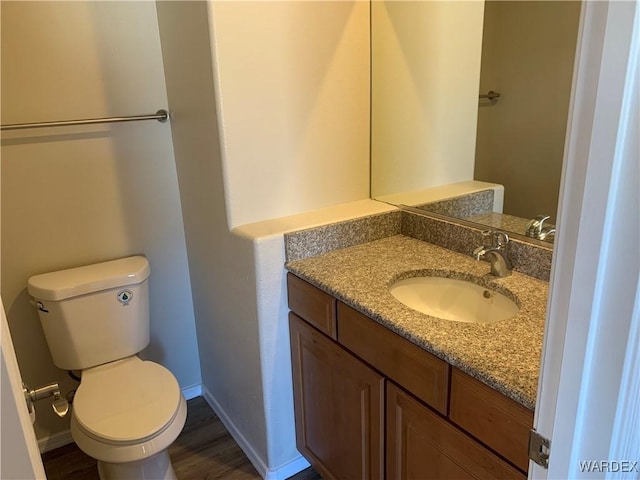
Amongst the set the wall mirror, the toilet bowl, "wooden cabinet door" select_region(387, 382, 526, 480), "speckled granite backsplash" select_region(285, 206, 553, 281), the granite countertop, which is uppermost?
the wall mirror

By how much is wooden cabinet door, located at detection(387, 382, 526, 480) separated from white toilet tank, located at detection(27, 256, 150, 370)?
108cm

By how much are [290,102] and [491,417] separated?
46.1 inches

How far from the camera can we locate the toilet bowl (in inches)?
60.4

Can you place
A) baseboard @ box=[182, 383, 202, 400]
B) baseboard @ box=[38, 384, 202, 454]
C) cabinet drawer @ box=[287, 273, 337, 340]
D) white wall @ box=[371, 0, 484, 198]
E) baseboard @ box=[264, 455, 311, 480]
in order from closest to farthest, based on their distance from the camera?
cabinet drawer @ box=[287, 273, 337, 340], white wall @ box=[371, 0, 484, 198], baseboard @ box=[264, 455, 311, 480], baseboard @ box=[38, 384, 202, 454], baseboard @ box=[182, 383, 202, 400]

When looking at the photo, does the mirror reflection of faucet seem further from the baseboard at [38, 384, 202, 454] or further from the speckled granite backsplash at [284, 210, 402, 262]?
the baseboard at [38, 384, 202, 454]

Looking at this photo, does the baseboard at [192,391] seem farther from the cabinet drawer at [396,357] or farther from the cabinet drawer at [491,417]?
the cabinet drawer at [491,417]

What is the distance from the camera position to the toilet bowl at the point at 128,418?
153 centimetres

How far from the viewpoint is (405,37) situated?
6.03ft

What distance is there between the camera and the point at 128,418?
1.59 m

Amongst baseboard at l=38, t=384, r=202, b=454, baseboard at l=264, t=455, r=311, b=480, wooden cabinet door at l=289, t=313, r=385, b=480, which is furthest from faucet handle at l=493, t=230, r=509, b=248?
baseboard at l=38, t=384, r=202, b=454

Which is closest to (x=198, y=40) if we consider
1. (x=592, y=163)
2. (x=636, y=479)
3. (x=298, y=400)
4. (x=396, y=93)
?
(x=396, y=93)

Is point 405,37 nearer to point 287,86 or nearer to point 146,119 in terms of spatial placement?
point 287,86

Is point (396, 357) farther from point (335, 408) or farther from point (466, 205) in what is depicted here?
point (466, 205)

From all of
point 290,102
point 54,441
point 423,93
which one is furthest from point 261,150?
point 54,441
